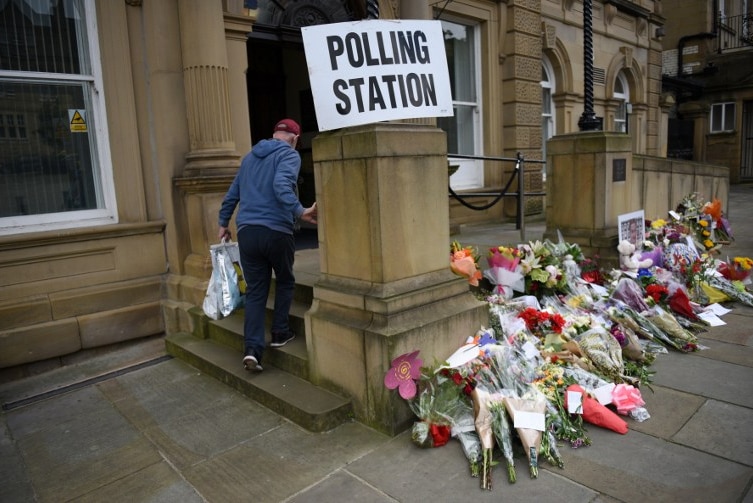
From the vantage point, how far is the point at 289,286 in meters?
4.18

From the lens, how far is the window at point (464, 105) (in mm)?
9711

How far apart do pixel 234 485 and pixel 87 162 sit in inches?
148

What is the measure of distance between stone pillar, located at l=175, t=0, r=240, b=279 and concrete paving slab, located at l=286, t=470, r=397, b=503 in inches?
113

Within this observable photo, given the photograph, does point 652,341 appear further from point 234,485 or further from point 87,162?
point 87,162

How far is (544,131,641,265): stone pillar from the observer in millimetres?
5848

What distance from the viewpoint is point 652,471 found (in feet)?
9.20

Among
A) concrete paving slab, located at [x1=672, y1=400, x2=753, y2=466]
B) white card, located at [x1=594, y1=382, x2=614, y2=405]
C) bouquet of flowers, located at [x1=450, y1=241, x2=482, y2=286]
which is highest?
bouquet of flowers, located at [x1=450, y1=241, x2=482, y2=286]

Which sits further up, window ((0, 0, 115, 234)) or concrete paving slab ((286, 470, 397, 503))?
window ((0, 0, 115, 234))

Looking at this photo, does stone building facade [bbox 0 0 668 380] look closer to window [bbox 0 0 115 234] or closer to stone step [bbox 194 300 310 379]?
window [bbox 0 0 115 234]

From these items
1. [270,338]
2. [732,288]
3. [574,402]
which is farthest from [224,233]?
[732,288]

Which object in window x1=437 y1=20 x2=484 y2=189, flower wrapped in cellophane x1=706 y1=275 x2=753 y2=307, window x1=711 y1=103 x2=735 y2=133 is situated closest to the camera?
flower wrapped in cellophane x1=706 y1=275 x2=753 y2=307

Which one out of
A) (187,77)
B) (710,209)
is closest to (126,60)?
(187,77)

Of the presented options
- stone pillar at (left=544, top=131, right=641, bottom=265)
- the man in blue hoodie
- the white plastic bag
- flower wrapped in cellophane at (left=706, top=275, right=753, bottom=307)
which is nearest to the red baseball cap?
the man in blue hoodie

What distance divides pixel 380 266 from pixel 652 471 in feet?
5.93
